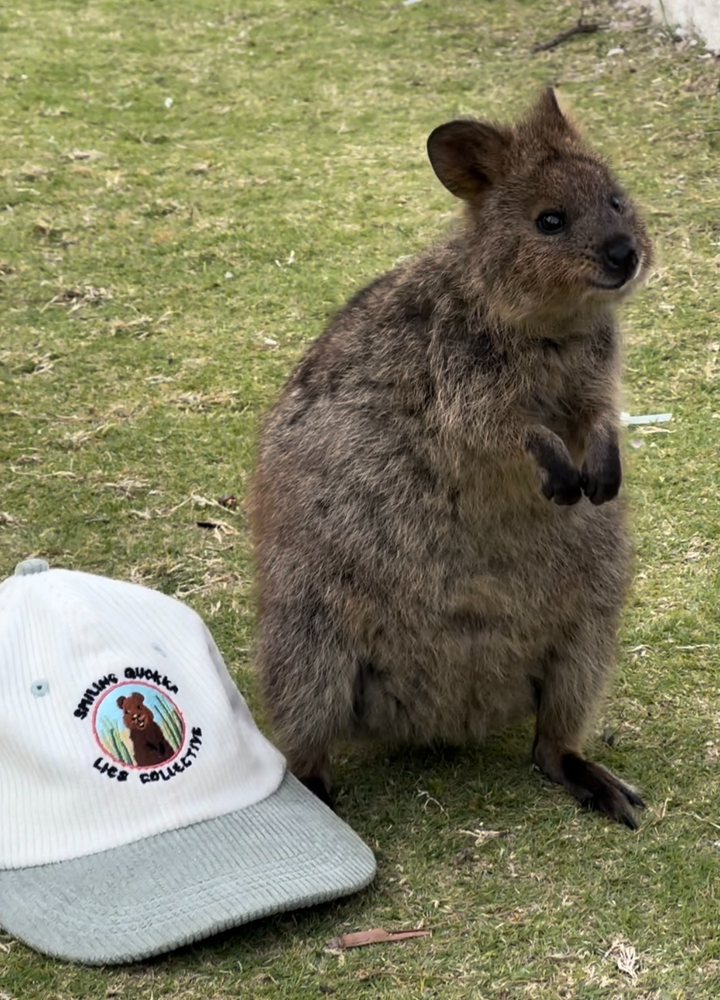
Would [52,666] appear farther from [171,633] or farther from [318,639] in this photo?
[318,639]

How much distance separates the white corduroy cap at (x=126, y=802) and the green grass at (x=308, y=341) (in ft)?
0.39

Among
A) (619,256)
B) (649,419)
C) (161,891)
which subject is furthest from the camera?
(649,419)

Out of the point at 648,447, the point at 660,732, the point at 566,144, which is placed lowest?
the point at 660,732

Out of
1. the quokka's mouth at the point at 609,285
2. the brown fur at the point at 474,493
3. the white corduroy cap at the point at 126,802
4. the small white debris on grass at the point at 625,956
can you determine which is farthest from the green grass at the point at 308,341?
the quokka's mouth at the point at 609,285

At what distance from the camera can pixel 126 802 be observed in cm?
246

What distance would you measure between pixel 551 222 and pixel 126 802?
133 cm

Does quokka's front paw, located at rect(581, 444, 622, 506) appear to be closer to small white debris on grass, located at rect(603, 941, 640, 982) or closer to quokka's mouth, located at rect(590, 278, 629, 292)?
quokka's mouth, located at rect(590, 278, 629, 292)

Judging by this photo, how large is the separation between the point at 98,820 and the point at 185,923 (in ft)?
0.75

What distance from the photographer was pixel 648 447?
4.29 m

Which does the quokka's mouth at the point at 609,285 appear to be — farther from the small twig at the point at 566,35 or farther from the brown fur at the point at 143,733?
the small twig at the point at 566,35

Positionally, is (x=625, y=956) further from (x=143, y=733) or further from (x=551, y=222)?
(x=551, y=222)

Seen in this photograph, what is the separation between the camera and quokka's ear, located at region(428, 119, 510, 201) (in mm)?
2873

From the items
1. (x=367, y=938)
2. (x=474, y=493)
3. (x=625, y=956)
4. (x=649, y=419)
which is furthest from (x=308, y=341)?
(x=625, y=956)

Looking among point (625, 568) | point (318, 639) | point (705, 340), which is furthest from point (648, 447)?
point (318, 639)
